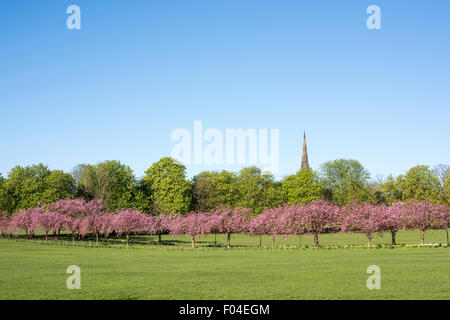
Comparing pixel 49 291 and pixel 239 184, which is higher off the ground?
pixel 239 184

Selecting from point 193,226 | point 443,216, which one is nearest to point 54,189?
point 193,226

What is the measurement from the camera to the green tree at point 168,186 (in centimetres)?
9136

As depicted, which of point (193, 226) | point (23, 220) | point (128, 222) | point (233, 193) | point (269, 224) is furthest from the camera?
point (233, 193)

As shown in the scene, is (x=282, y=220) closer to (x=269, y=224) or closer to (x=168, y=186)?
(x=269, y=224)

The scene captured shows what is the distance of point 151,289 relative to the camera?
18.3 m

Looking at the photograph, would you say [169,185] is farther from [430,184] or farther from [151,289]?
[151,289]

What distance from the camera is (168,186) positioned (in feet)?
302

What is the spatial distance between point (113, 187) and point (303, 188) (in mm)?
43758

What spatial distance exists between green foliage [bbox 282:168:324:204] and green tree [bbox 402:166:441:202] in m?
24.4

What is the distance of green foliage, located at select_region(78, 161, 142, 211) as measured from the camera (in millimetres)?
89875
